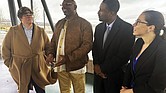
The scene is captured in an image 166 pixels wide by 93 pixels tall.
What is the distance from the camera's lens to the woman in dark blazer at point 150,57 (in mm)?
1463

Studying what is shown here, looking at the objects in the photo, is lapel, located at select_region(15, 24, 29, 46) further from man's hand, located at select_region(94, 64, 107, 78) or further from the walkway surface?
the walkway surface

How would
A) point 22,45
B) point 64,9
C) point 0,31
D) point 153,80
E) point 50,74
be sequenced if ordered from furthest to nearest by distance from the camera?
1. point 0,31
2. point 50,74
3. point 22,45
4. point 64,9
5. point 153,80

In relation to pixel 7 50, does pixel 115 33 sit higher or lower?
higher

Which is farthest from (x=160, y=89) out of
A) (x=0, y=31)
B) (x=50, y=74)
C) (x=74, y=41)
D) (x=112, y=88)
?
(x=0, y=31)

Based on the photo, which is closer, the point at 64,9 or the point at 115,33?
the point at 115,33

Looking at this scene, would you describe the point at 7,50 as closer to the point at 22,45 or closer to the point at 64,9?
the point at 22,45

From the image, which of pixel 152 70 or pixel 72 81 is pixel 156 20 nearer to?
pixel 152 70

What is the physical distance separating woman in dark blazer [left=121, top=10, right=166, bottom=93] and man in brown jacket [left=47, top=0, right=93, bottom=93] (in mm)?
802

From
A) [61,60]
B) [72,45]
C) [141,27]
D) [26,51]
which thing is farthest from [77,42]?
[141,27]

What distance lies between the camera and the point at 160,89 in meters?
1.49

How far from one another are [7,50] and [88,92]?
1.58m

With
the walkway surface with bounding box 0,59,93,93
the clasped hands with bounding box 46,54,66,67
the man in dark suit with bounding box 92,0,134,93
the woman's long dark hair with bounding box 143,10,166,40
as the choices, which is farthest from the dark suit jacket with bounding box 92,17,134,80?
the walkway surface with bounding box 0,59,93,93

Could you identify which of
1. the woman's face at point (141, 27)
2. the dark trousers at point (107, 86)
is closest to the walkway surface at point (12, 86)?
the dark trousers at point (107, 86)

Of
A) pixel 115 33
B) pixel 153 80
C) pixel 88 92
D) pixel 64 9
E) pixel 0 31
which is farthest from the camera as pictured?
pixel 0 31
